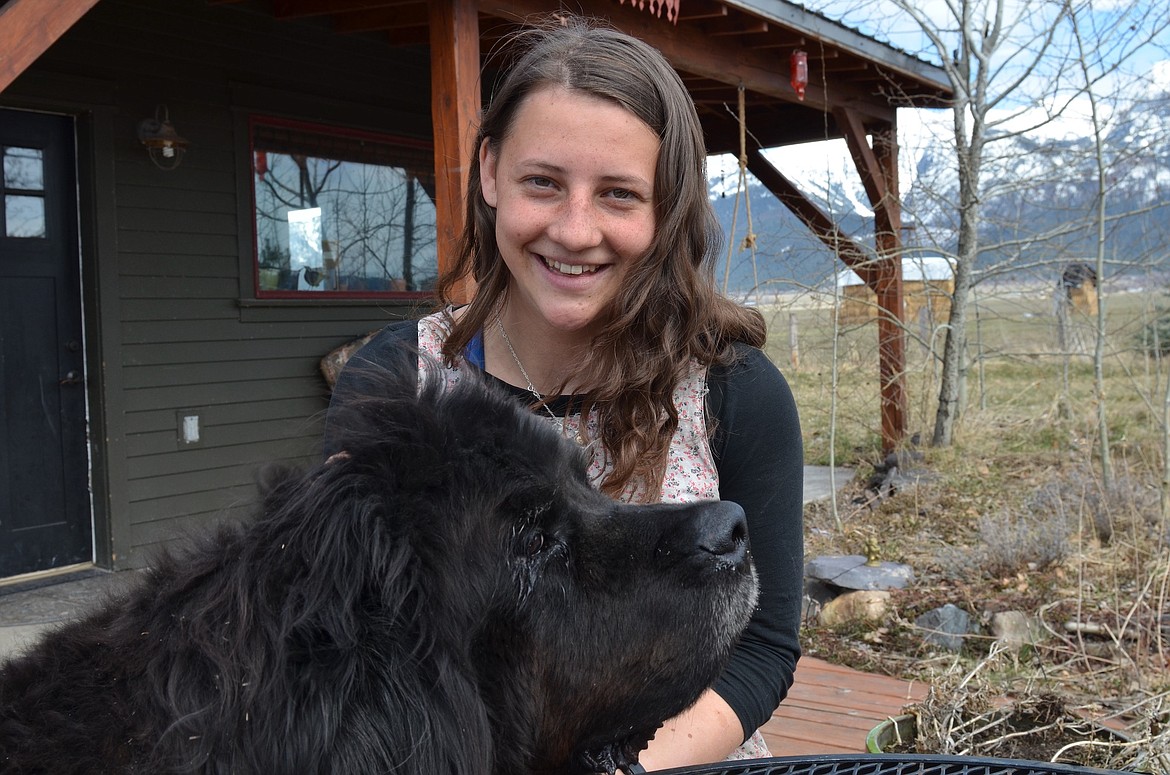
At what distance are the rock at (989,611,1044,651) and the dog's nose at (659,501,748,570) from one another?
13.9 ft

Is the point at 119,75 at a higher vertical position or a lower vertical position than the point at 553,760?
higher

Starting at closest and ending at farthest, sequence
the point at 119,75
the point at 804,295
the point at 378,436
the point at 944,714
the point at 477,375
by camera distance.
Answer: the point at 378,436 → the point at 477,375 → the point at 944,714 → the point at 119,75 → the point at 804,295

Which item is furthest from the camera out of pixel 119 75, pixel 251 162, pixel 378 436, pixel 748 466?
pixel 251 162

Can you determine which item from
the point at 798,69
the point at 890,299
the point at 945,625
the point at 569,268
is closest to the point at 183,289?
the point at 798,69

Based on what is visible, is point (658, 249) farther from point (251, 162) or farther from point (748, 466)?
point (251, 162)

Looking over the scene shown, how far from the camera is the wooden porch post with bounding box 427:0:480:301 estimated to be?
5480 millimetres

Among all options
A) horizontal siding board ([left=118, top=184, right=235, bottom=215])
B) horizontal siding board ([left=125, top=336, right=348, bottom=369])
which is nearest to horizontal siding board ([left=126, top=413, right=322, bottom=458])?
horizontal siding board ([left=125, top=336, right=348, bottom=369])

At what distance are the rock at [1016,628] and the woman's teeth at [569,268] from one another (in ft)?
13.9

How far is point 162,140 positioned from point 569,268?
606 cm

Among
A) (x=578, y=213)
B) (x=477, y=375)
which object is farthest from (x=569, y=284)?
(x=477, y=375)

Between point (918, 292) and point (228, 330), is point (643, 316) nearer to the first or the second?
point (228, 330)

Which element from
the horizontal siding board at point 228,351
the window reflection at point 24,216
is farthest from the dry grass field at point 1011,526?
the window reflection at point 24,216

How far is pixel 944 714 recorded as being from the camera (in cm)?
332

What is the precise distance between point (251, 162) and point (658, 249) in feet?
21.9
